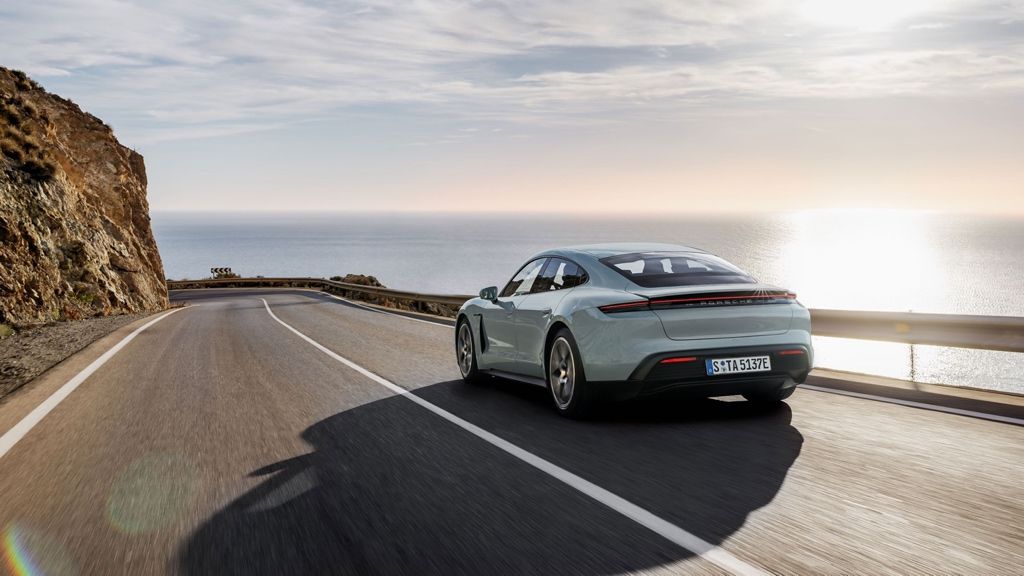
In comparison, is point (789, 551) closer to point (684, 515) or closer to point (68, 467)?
point (684, 515)

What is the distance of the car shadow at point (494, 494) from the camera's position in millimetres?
3766

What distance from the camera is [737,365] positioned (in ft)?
21.5

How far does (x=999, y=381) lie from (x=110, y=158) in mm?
56824

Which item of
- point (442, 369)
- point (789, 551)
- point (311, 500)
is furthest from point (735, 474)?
point (442, 369)

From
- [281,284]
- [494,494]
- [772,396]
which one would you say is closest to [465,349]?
[772,396]

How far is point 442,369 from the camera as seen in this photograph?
1112 cm

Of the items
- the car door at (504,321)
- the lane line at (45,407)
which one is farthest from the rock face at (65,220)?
the car door at (504,321)

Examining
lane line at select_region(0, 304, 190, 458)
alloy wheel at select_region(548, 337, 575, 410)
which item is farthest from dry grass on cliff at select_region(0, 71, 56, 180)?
alloy wheel at select_region(548, 337, 575, 410)

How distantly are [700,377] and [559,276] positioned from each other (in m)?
1.98

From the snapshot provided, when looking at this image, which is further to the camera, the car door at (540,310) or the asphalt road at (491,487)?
the car door at (540,310)

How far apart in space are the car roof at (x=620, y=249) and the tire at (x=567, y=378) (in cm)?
86

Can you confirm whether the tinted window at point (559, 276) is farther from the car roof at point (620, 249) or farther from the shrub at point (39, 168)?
the shrub at point (39, 168)

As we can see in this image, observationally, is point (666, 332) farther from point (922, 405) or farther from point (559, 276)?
point (922, 405)

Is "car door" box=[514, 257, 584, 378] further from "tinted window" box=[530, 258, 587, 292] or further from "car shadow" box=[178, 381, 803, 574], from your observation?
"car shadow" box=[178, 381, 803, 574]
